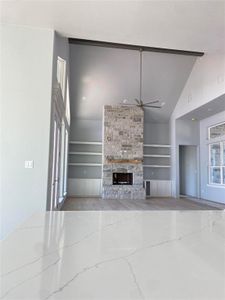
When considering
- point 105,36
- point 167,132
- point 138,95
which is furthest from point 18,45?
point 167,132

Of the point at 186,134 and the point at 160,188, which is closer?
the point at 186,134

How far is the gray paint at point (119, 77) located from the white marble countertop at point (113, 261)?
7.10m

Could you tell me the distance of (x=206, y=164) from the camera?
8.90 m

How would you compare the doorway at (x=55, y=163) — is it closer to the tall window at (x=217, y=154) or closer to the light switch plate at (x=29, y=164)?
the light switch plate at (x=29, y=164)

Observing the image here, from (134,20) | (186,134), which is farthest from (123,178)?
(134,20)

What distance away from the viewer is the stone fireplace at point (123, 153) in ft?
30.0

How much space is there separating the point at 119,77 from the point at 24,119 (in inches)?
225

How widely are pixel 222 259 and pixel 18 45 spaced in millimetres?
3635

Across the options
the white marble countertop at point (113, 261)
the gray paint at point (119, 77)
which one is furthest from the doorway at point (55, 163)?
the gray paint at point (119, 77)

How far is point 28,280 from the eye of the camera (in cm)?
57

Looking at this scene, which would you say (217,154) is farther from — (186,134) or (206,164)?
(186,134)

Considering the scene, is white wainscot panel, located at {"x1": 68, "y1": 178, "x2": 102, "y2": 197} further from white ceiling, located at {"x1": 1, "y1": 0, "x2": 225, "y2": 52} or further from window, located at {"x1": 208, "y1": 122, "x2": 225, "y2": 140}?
white ceiling, located at {"x1": 1, "y1": 0, "x2": 225, "y2": 52}

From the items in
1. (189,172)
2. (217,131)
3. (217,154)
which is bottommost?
(189,172)

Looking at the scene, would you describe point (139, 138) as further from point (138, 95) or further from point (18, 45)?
point (18, 45)
